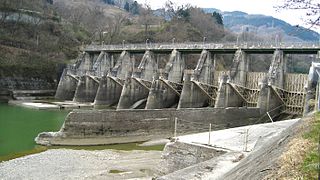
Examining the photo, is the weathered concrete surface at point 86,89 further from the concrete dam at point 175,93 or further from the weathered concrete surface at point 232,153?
the weathered concrete surface at point 232,153

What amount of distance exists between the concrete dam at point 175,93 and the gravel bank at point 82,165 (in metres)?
2.37

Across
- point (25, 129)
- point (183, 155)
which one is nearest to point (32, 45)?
point (25, 129)

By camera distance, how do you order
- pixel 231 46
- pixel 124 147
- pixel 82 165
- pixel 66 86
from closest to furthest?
pixel 82 165
pixel 124 147
pixel 231 46
pixel 66 86

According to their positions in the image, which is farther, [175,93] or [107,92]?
[107,92]

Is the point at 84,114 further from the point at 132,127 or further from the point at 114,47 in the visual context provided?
the point at 114,47

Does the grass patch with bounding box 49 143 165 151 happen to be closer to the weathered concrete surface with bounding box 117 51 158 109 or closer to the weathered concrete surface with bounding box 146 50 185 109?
the weathered concrete surface with bounding box 146 50 185 109

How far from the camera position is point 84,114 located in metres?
22.8

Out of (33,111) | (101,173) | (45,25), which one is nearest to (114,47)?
(33,111)

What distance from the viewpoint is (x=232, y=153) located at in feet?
46.7

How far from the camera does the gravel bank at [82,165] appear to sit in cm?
1648

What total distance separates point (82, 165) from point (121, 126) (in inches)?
216

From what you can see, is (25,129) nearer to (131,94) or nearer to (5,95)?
(131,94)

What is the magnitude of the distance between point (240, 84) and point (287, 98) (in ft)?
15.0

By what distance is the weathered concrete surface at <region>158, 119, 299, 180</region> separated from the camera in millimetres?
10703
